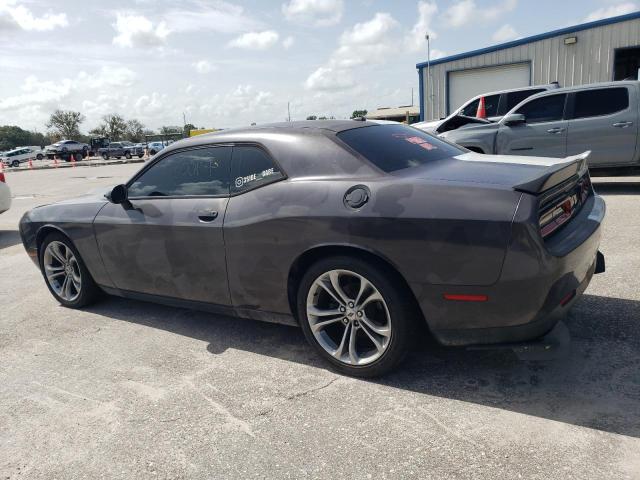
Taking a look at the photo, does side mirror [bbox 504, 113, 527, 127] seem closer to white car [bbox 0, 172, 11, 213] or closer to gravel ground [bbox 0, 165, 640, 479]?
gravel ground [bbox 0, 165, 640, 479]

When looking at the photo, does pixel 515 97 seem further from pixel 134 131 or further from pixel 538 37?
pixel 134 131

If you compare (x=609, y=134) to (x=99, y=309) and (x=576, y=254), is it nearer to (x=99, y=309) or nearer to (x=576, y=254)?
(x=576, y=254)

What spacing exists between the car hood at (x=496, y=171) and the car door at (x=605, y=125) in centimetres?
585

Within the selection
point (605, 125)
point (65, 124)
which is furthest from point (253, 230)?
point (65, 124)

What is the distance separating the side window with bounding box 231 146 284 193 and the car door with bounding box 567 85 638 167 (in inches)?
272

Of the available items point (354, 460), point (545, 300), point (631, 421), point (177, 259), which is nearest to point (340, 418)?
point (354, 460)

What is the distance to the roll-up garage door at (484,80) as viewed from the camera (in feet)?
62.3

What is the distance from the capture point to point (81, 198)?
4.54 m

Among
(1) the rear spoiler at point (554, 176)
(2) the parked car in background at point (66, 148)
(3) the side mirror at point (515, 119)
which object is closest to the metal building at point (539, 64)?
(3) the side mirror at point (515, 119)

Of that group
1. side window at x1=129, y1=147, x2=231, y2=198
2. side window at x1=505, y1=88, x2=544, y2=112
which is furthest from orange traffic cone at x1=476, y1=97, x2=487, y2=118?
side window at x1=129, y1=147, x2=231, y2=198

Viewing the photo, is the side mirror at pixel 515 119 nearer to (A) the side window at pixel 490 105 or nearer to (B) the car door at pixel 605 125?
(B) the car door at pixel 605 125

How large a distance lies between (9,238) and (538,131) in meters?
9.03

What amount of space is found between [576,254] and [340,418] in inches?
57.6

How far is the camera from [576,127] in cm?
838
